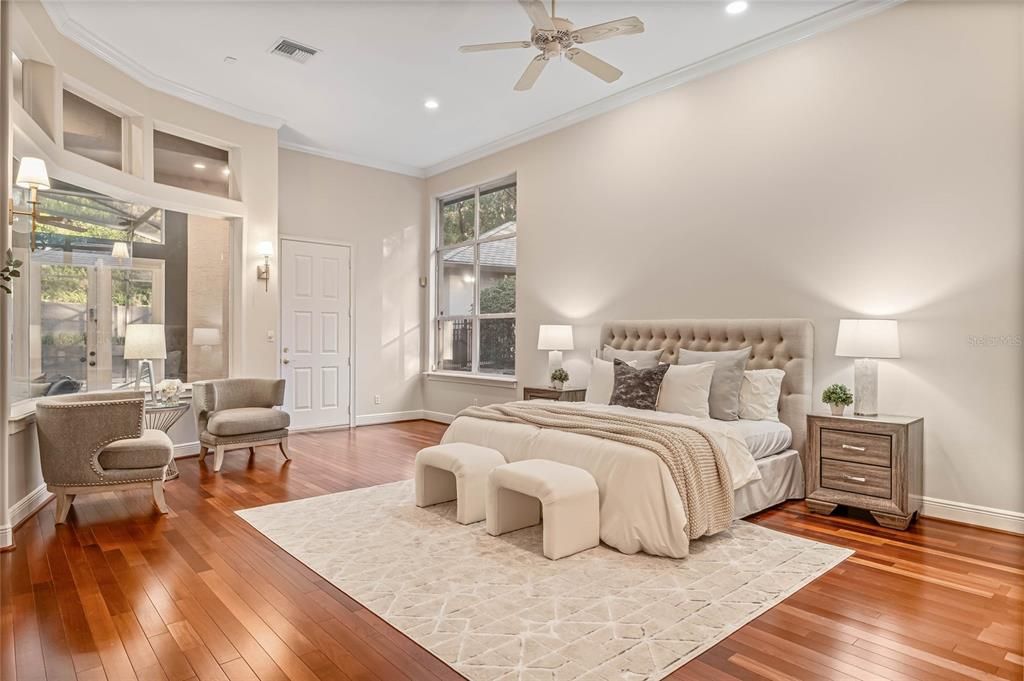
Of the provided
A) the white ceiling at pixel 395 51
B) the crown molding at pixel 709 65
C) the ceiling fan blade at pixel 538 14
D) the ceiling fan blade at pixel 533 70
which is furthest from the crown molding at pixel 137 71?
the ceiling fan blade at pixel 538 14

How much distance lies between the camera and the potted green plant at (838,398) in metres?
3.99

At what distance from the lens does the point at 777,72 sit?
470 centimetres

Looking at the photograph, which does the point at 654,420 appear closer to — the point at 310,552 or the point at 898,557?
the point at 898,557

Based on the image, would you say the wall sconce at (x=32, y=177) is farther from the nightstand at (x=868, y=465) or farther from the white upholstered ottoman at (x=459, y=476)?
the nightstand at (x=868, y=465)

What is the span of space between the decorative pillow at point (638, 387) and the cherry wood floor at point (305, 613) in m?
1.16

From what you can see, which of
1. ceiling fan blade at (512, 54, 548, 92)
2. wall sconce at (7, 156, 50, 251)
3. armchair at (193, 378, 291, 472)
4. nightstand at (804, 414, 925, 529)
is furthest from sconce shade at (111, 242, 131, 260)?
nightstand at (804, 414, 925, 529)

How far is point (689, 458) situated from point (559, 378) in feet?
9.26

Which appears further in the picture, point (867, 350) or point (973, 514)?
point (867, 350)

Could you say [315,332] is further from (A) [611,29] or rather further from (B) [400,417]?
(A) [611,29]

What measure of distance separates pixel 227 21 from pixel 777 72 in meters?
4.22

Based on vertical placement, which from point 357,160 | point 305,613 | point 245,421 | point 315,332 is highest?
point 357,160

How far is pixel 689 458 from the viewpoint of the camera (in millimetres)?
3311

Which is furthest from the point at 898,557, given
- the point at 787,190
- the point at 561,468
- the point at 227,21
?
the point at 227,21

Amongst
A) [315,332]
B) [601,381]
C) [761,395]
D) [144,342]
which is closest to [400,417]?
[315,332]
